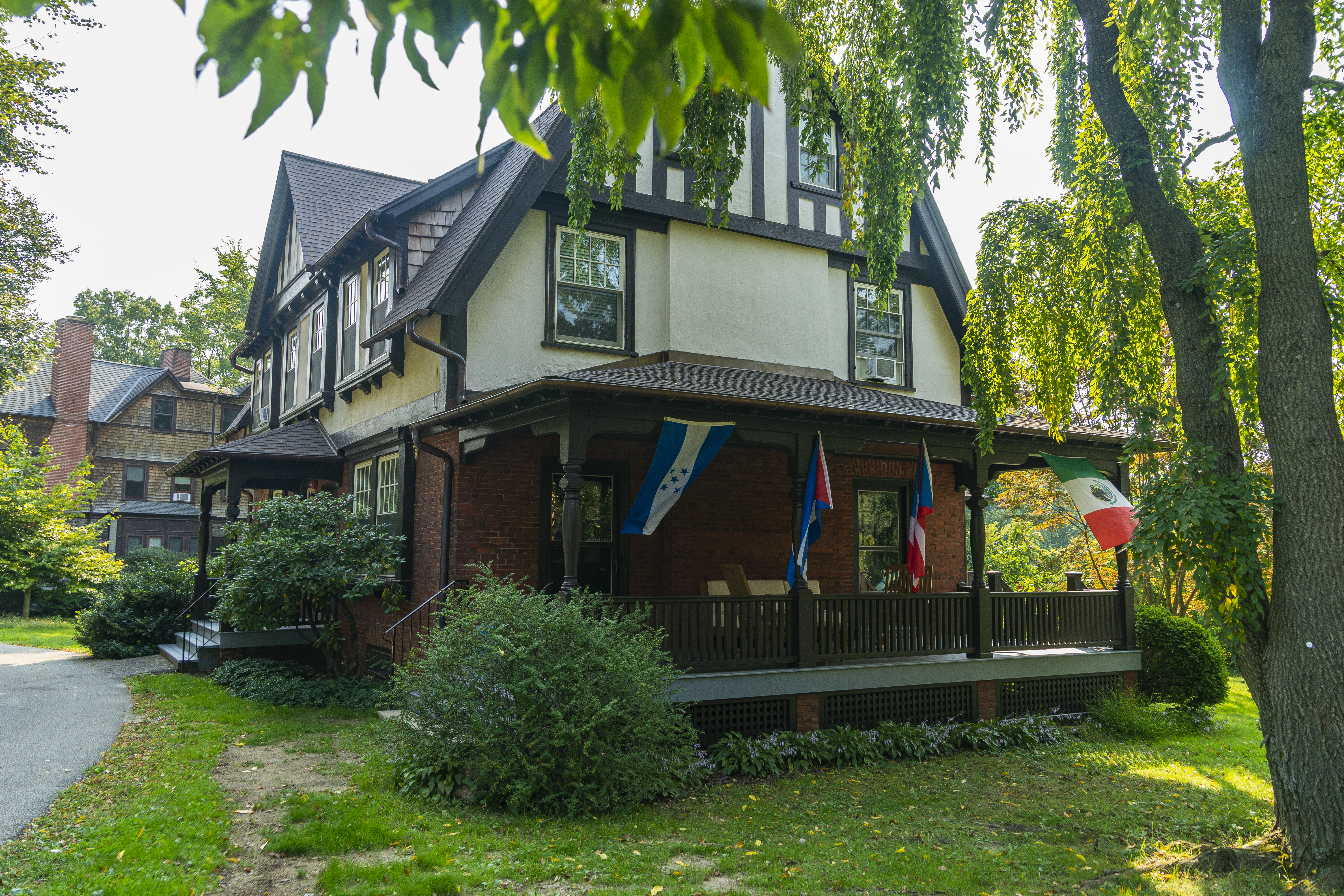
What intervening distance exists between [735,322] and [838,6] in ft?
15.9

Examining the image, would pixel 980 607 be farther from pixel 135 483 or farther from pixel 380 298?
pixel 135 483

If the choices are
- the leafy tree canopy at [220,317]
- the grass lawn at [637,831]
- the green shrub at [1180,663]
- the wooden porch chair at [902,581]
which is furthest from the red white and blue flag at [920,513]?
the leafy tree canopy at [220,317]

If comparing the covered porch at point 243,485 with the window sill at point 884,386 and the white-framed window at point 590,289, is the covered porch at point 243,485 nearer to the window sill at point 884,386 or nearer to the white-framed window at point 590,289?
the white-framed window at point 590,289

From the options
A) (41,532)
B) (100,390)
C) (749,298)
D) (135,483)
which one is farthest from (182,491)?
(749,298)

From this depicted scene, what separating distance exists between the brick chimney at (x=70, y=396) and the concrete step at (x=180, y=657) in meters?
21.9

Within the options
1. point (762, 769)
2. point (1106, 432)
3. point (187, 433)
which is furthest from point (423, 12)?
point (187, 433)

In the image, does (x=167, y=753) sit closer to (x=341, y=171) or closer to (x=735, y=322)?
(x=735, y=322)

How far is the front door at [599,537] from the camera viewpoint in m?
12.2

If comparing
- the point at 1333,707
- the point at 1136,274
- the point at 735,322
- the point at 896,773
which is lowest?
the point at 896,773

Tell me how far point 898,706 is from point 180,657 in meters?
11.5

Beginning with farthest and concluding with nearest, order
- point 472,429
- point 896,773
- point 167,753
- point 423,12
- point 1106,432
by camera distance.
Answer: point 1106,432 → point 472,429 → point 896,773 → point 167,753 → point 423,12

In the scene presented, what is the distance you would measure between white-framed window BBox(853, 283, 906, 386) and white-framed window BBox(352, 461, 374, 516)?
756cm

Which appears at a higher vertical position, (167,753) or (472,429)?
(472,429)

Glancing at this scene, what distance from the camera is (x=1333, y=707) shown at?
5898 mm
